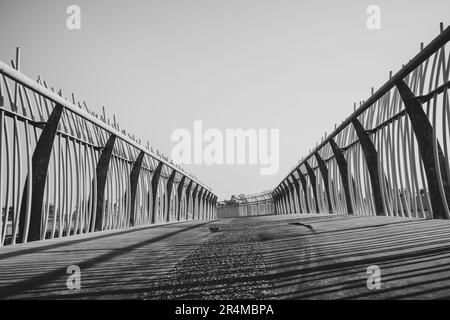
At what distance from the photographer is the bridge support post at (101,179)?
1005 centimetres

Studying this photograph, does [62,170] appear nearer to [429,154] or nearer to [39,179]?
[39,179]

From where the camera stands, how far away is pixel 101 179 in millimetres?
10398

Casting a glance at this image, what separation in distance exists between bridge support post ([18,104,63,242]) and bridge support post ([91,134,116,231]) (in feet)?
9.87

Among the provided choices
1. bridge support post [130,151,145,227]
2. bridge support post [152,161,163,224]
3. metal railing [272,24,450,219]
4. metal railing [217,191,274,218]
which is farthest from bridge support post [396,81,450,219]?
metal railing [217,191,274,218]

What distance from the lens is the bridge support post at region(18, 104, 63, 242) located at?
6539mm

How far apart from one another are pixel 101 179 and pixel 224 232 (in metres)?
4.15

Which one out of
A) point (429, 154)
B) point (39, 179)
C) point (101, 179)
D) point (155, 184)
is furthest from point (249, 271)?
point (155, 184)

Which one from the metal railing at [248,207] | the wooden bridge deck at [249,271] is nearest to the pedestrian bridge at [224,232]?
the wooden bridge deck at [249,271]

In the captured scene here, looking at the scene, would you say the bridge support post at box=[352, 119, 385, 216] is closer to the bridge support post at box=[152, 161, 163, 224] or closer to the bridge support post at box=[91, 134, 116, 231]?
the bridge support post at box=[91, 134, 116, 231]

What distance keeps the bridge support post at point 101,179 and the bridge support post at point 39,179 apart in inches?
118
